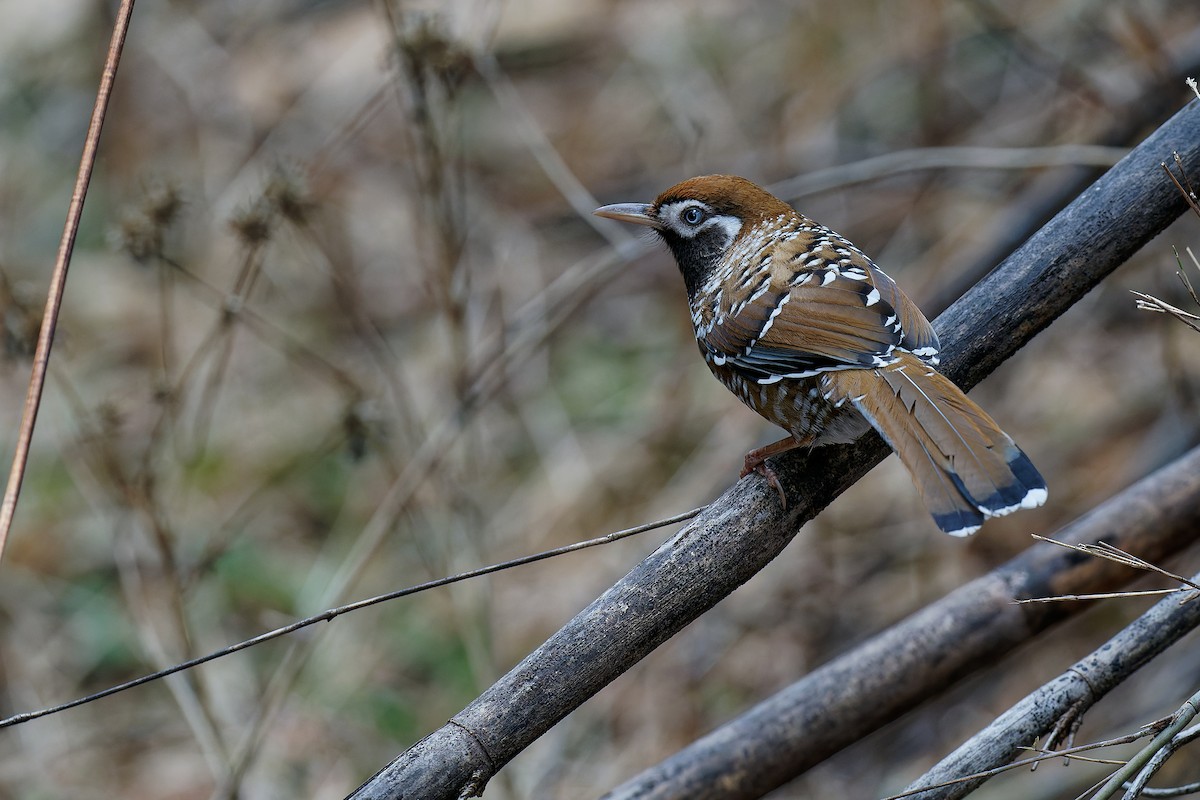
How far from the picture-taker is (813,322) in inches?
119

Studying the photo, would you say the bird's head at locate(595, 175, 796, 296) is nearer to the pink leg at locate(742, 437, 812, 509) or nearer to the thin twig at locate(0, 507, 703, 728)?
the pink leg at locate(742, 437, 812, 509)

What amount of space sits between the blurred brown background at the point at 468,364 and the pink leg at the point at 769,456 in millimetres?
1630

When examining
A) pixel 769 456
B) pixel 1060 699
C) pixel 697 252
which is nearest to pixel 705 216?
pixel 697 252

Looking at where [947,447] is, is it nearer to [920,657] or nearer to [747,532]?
[747,532]

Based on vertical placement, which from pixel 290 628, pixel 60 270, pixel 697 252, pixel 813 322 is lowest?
pixel 290 628

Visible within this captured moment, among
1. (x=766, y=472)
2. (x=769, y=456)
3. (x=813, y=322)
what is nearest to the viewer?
(x=766, y=472)

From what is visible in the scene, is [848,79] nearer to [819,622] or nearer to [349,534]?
[819,622]

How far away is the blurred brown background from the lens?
453 centimetres

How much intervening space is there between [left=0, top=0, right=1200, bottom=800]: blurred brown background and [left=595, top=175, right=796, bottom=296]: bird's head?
85cm

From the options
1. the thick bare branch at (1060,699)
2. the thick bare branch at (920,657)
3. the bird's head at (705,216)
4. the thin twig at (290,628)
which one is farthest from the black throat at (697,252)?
the thick bare branch at (1060,699)

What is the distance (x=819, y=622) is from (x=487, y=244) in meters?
3.41

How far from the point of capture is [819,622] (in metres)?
5.46

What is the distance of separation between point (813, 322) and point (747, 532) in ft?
2.94

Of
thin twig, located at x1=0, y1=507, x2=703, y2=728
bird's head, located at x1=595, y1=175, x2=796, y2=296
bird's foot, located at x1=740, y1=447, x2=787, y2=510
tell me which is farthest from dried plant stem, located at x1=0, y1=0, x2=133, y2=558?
bird's head, located at x1=595, y1=175, x2=796, y2=296
